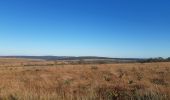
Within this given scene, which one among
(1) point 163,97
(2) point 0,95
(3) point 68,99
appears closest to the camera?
(1) point 163,97

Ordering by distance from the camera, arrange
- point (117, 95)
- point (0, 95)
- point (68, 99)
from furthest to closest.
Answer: point (0, 95)
point (117, 95)
point (68, 99)

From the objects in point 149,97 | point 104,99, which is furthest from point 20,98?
point 149,97

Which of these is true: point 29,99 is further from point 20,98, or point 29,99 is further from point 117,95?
point 117,95

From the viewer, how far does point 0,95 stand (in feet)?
28.8

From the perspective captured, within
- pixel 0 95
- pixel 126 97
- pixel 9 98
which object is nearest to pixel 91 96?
pixel 126 97

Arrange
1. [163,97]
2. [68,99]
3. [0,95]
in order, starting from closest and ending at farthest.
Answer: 1. [163,97]
2. [68,99]
3. [0,95]

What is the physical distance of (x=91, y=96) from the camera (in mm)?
7898

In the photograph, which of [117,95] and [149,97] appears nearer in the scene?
[149,97]

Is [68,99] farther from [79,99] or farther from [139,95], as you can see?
[139,95]

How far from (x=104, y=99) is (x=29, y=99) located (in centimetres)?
214

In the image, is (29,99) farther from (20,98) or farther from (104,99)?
(104,99)

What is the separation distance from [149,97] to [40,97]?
3.07 metres

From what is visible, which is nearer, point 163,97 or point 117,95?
point 163,97

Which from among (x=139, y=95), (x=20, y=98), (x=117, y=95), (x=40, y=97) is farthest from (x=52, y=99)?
(x=139, y=95)
